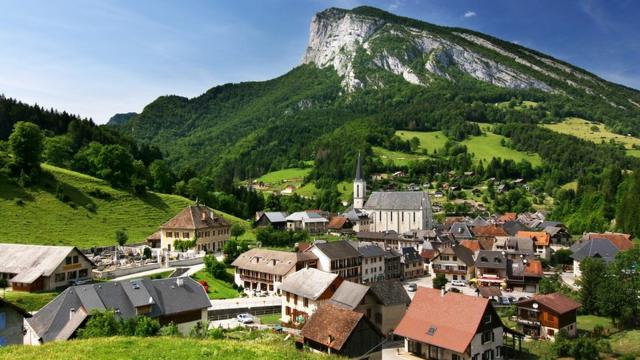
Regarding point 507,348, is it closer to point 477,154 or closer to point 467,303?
point 467,303

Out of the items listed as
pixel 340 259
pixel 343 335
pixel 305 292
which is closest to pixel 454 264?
pixel 340 259

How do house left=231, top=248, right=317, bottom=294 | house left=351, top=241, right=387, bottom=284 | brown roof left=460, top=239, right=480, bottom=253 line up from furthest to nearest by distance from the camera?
brown roof left=460, top=239, right=480, bottom=253 < house left=351, top=241, right=387, bottom=284 < house left=231, top=248, right=317, bottom=294

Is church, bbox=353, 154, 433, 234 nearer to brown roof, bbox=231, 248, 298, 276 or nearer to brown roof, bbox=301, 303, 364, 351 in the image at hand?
brown roof, bbox=231, 248, 298, 276

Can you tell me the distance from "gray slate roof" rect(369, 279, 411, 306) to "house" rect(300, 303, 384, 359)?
10.2m

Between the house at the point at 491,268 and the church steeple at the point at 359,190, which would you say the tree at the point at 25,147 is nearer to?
the house at the point at 491,268

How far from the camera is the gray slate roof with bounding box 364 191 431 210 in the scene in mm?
121125

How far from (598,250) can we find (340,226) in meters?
58.0

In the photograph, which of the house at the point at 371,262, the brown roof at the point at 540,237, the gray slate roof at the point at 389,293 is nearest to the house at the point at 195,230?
the house at the point at 371,262

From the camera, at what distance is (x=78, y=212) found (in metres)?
74.6

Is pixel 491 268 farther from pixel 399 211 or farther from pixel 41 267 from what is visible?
pixel 41 267

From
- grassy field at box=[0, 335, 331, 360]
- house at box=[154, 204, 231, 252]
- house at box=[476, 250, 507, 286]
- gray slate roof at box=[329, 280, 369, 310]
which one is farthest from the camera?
house at box=[154, 204, 231, 252]

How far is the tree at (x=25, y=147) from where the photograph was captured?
78.3m

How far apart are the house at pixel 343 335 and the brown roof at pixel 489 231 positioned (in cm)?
7099

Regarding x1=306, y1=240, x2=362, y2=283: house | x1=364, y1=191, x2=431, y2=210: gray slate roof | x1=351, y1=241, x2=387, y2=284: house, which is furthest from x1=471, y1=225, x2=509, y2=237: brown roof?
x1=306, y1=240, x2=362, y2=283: house
